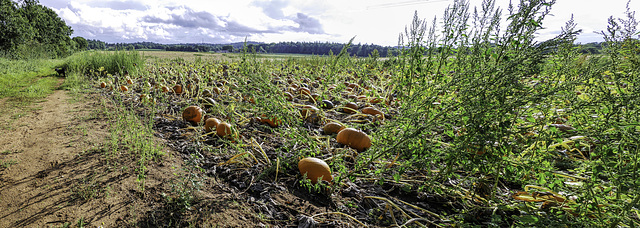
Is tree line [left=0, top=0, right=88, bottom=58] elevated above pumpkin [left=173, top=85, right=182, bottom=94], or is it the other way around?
tree line [left=0, top=0, right=88, bottom=58]

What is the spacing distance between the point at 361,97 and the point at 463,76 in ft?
11.2

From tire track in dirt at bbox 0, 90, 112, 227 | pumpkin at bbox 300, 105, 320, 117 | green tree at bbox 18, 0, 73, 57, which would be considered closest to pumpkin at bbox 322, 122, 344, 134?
pumpkin at bbox 300, 105, 320, 117

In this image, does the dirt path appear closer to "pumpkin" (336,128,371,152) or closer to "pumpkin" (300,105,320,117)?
"pumpkin" (336,128,371,152)

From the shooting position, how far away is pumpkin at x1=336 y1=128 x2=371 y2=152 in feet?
9.60

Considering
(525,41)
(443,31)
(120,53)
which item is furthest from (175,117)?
(120,53)

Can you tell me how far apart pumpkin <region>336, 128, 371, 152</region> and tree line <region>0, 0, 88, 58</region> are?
668 inches

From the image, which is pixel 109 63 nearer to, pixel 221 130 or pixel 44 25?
pixel 221 130

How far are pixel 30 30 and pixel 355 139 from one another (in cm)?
3794

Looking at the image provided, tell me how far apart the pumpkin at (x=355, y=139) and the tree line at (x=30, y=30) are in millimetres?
16961

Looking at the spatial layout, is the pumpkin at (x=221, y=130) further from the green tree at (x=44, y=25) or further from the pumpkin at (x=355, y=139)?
the green tree at (x=44, y=25)

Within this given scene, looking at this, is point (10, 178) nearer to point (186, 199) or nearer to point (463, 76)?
point (186, 199)

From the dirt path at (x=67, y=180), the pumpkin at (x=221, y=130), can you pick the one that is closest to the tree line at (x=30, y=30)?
the dirt path at (x=67, y=180)

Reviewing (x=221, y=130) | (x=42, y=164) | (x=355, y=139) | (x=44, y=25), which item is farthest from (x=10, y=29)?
(x=355, y=139)

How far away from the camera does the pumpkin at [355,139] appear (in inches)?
115
